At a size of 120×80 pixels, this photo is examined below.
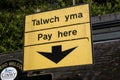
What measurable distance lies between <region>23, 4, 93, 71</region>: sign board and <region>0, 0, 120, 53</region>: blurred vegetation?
12.2 m

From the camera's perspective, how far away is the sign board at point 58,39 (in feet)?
23.6

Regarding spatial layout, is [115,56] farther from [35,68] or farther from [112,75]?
[35,68]

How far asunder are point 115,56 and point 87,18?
9.41ft

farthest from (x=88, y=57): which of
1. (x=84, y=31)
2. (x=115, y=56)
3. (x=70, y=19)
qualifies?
(x=115, y=56)

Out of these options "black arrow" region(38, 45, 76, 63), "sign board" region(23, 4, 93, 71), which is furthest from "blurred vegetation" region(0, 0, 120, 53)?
"black arrow" region(38, 45, 76, 63)

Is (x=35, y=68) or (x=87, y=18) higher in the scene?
(x=87, y=18)

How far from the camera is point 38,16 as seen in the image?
7836 mm

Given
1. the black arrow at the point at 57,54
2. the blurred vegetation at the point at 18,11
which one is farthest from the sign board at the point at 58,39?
the blurred vegetation at the point at 18,11
